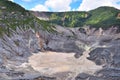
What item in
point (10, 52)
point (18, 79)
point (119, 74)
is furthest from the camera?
point (10, 52)

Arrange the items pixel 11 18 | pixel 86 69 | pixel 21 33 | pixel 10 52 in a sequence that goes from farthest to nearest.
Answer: pixel 11 18 < pixel 21 33 < pixel 10 52 < pixel 86 69

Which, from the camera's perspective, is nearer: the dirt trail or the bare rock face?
the bare rock face

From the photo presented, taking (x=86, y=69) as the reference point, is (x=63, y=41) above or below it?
above

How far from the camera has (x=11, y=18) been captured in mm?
190875

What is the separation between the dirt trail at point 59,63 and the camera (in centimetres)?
13038

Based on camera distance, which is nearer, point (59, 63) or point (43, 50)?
point (59, 63)

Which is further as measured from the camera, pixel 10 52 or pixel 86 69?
pixel 10 52

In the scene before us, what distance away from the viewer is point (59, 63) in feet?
477

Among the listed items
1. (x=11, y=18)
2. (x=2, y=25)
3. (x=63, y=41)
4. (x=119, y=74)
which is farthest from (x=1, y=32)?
(x=119, y=74)

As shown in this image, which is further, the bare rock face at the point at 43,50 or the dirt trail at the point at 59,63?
the dirt trail at the point at 59,63

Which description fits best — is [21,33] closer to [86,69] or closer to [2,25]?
[2,25]

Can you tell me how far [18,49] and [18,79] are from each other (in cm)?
4745

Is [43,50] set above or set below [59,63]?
above

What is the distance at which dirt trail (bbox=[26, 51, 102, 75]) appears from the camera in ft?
428
